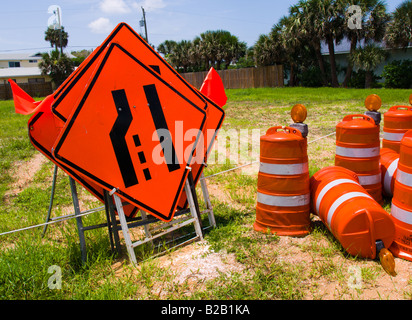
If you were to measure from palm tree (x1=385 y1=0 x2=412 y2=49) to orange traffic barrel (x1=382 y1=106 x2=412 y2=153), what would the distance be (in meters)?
26.7

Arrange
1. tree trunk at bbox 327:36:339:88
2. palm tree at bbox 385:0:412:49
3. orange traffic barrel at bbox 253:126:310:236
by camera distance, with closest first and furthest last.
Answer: orange traffic barrel at bbox 253:126:310:236 < palm tree at bbox 385:0:412:49 < tree trunk at bbox 327:36:339:88

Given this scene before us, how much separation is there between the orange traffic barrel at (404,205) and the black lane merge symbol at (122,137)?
263 cm

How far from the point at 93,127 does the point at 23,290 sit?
5.07 ft

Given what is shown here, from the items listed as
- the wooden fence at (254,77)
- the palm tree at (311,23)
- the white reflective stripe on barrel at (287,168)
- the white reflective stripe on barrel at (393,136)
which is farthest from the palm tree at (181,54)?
the white reflective stripe on barrel at (287,168)

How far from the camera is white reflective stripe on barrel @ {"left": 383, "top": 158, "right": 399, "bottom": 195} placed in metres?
5.04

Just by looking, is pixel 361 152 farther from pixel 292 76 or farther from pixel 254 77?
pixel 254 77

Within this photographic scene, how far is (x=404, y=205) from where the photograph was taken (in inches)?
138

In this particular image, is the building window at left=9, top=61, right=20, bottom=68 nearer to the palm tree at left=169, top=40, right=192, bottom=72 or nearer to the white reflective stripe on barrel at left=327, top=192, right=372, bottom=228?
the palm tree at left=169, top=40, right=192, bottom=72

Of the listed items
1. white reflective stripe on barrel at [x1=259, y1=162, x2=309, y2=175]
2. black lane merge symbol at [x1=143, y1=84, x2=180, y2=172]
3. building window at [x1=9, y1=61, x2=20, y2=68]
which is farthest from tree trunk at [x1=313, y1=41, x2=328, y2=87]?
building window at [x1=9, y1=61, x2=20, y2=68]

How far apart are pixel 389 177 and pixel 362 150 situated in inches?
28.9

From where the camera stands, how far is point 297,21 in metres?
32.6

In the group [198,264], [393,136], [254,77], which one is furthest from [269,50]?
[198,264]

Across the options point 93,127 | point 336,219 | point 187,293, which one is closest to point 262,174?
point 336,219
